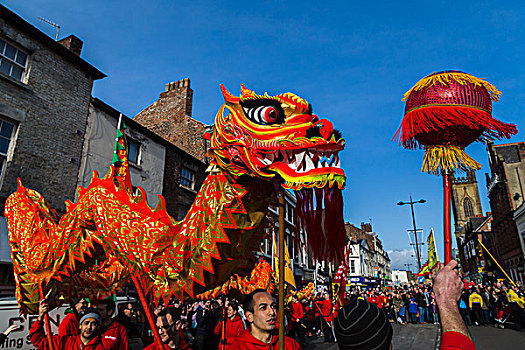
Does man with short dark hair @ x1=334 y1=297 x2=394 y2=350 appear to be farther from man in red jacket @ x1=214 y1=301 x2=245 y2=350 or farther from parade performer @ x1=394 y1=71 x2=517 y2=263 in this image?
man in red jacket @ x1=214 y1=301 x2=245 y2=350

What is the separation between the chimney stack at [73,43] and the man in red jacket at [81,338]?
10765 mm

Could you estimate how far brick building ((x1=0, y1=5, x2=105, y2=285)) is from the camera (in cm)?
913

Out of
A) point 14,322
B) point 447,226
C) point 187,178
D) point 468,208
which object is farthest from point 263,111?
point 468,208

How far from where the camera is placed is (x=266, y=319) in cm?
252

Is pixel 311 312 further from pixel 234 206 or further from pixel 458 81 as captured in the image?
pixel 458 81

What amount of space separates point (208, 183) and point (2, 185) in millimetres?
8731

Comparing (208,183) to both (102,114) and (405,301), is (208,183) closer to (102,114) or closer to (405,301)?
(102,114)

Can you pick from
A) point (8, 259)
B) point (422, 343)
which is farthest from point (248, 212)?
point (422, 343)

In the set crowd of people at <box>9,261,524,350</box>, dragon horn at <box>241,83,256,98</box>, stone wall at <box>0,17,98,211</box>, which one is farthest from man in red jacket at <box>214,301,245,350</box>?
stone wall at <box>0,17,98,211</box>

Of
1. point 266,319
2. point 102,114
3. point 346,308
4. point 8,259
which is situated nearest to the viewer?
point 346,308

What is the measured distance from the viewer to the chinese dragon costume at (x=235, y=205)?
2533mm

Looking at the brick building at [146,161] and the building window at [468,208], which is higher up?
the building window at [468,208]

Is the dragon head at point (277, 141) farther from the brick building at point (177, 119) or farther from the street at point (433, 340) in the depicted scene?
the brick building at point (177, 119)

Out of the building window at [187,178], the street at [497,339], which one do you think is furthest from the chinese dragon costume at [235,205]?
the building window at [187,178]
